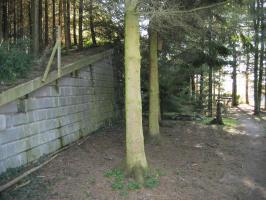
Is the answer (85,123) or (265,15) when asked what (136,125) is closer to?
(85,123)

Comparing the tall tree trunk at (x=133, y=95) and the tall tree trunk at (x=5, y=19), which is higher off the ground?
the tall tree trunk at (x=5, y=19)

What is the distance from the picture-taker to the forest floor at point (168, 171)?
241 inches

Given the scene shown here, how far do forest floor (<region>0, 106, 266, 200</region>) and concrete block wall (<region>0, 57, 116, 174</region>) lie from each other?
1.37 ft

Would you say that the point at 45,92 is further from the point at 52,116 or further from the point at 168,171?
the point at 168,171

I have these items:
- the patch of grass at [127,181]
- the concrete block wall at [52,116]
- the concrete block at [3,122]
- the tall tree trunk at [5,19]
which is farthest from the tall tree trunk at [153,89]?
the tall tree trunk at [5,19]

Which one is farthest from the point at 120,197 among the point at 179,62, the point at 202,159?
the point at 179,62

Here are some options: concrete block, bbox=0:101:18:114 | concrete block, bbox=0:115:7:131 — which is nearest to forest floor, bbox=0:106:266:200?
concrete block, bbox=0:115:7:131

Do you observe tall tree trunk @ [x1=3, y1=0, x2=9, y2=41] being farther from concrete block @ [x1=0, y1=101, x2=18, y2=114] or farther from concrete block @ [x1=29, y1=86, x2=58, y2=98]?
concrete block @ [x1=0, y1=101, x2=18, y2=114]

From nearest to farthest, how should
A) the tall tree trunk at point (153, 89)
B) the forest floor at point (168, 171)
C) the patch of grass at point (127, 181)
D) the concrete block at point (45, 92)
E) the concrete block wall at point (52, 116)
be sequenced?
1. the forest floor at point (168, 171)
2. the patch of grass at point (127, 181)
3. the concrete block wall at point (52, 116)
4. the concrete block at point (45, 92)
5. the tall tree trunk at point (153, 89)

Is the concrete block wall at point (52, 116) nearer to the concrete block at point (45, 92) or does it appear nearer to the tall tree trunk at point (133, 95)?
the concrete block at point (45, 92)

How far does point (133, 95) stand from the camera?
6.90 m

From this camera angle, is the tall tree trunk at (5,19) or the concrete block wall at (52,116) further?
the tall tree trunk at (5,19)

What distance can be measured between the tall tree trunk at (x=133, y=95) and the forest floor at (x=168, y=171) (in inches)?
22.4

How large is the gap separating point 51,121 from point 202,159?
3.72 meters
